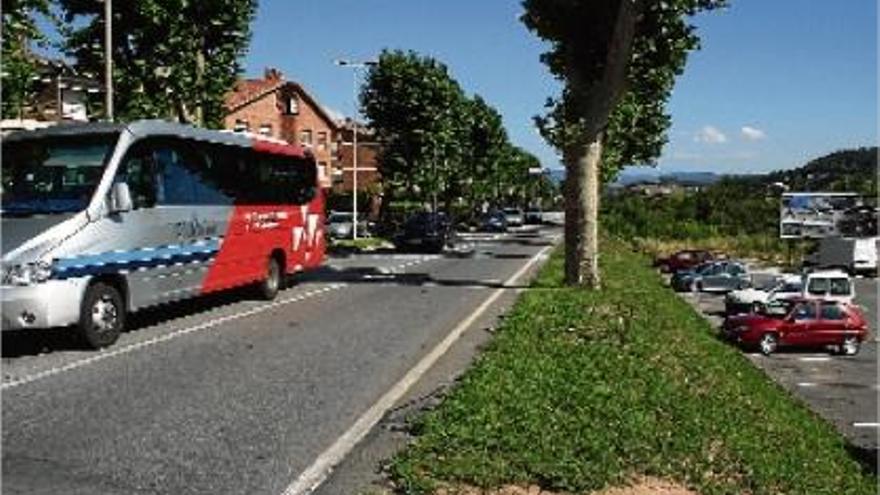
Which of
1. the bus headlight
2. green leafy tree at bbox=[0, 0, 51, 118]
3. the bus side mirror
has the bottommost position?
the bus headlight

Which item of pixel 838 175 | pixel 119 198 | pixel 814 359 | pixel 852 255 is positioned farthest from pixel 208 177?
pixel 838 175

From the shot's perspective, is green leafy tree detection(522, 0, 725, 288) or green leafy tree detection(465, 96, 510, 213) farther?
green leafy tree detection(465, 96, 510, 213)

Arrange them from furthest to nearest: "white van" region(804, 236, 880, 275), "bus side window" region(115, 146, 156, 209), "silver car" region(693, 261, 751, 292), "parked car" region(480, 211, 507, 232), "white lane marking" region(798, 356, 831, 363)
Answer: "parked car" region(480, 211, 507, 232), "white van" region(804, 236, 880, 275), "silver car" region(693, 261, 751, 292), "white lane marking" region(798, 356, 831, 363), "bus side window" region(115, 146, 156, 209)

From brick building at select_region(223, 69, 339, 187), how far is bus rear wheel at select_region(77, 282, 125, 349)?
210ft

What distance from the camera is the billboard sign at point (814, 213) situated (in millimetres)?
71750

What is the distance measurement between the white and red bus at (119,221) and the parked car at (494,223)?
56.9 metres

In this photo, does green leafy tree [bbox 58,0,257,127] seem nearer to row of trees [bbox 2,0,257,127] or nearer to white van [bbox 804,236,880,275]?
row of trees [bbox 2,0,257,127]

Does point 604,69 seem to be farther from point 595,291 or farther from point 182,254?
point 182,254

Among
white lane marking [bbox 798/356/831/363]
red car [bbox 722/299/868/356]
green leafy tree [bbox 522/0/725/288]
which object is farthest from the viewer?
red car [bbox 722/299/868/356]

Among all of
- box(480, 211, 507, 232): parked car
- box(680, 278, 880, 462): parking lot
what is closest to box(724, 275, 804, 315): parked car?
box(680, 278, 880, 462): parking lot

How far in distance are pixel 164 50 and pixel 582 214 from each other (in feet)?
48.9

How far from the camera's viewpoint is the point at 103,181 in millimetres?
13094

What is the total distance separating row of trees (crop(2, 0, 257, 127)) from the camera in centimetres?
3050

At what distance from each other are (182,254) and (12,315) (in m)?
3.70
